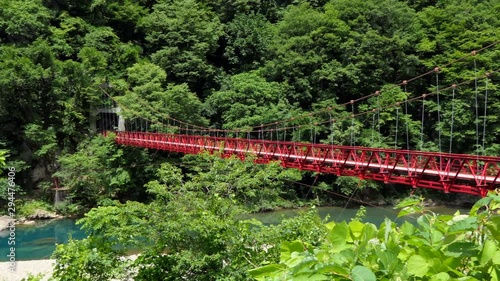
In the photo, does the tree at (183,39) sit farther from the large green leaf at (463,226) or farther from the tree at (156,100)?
the large green leaf at (463,226)

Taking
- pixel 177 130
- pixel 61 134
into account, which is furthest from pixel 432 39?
pixel 61 134

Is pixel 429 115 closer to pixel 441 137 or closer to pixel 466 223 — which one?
pixel 441 137

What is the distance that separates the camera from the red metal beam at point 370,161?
6503 millimetres

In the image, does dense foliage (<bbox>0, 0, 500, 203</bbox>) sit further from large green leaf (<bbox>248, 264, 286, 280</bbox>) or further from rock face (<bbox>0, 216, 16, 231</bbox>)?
large green leaf (<bbox>248, 264, 286, 280</bbox>)

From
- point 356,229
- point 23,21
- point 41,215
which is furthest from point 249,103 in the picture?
point 356,229

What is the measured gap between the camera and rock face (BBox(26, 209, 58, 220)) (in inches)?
510

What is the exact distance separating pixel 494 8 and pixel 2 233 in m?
18.2

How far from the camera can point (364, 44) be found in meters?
16.4

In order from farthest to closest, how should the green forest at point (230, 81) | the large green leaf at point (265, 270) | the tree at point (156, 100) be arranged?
the tree at point (156, 100), the green forest at point (230, 81), the large green leaf at point (265, 270)

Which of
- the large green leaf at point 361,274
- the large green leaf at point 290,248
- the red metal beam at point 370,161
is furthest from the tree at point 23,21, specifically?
the large green leaf at point 361,274

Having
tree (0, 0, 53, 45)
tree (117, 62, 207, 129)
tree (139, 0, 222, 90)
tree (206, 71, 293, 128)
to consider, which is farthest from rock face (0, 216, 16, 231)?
tree (139, 0, 222, 90)

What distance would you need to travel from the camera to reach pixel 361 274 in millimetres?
622

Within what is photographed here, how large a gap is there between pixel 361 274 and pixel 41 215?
1406 cm

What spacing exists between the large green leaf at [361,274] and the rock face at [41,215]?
1402 cm
